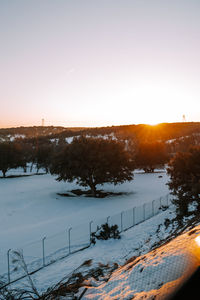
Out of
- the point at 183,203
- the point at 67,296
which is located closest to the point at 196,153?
the point at 183,203

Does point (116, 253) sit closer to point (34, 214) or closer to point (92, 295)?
point (92, 295)

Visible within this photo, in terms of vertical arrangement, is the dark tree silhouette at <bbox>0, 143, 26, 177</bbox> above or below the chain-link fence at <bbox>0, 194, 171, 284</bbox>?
above

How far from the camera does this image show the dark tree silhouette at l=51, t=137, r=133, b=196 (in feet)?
129

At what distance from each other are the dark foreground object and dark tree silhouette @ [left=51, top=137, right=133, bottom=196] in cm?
3693

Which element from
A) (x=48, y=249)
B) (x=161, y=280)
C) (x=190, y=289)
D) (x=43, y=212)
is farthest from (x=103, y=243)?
(x=43, y=212)

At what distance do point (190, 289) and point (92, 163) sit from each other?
38.0 meters

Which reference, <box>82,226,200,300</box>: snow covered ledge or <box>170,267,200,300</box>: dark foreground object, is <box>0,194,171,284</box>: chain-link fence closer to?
<box>82,226,200,300</box>: snow covered ledge

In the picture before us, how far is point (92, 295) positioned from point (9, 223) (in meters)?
24.1

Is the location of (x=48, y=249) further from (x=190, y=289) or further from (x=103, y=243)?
(x=190, y=289)

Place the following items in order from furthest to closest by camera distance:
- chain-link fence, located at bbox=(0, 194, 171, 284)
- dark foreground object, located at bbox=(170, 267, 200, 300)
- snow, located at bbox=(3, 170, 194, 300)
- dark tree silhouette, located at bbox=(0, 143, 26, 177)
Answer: dark tree silhouette, located at bbox=(0, 143, 26, 177) → chain-link fence, located at bbox=(0, 194, 171, 284) → snow, located at bbox=(3, 170, 194, 300) → dark foreground object, located at bbox=(170, 267, 200, 300)

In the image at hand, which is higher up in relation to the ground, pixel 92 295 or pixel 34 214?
pixel 92 295

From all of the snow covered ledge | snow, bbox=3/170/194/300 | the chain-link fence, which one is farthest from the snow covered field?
the snow covered ledge

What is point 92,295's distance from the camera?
3666 mm

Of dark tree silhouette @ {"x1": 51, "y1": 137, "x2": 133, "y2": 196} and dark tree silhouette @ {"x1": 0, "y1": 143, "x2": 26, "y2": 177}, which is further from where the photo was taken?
dark tree silhouette @ {"x1": 0, "y1": 143, "x2": 26, "y2": 177}
